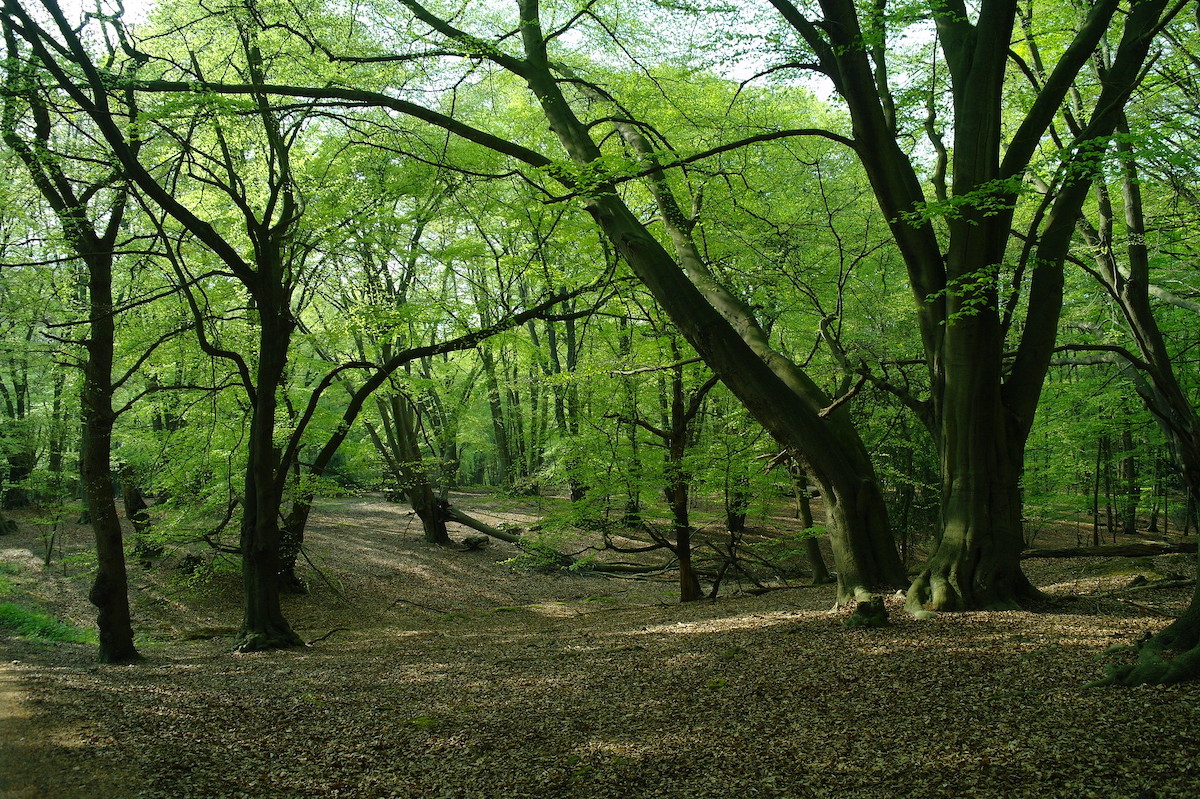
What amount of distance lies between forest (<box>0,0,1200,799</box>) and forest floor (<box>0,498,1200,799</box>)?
39 millimetres

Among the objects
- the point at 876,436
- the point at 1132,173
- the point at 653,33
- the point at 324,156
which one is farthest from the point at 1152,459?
the point at 324,156

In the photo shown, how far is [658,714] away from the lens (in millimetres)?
4637

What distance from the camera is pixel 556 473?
1352 centimetres

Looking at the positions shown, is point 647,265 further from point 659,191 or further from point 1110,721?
point 1110,721

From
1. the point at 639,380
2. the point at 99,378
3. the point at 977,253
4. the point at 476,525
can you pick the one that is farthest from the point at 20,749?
the point at 476,525

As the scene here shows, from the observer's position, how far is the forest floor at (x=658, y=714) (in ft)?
10.9

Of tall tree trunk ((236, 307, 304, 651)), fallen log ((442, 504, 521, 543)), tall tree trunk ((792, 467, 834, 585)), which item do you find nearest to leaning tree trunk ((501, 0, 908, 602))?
tall tree trunk ((792, 467, 834, 585))

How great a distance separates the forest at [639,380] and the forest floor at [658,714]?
39mm

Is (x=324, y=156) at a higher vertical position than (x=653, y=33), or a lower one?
lower

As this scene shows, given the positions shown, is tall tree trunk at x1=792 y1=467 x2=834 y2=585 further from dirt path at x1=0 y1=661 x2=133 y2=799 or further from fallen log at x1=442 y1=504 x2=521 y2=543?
dirt path at x1=0 y1=661 x2=133 y2=799

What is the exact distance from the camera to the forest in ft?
14.1

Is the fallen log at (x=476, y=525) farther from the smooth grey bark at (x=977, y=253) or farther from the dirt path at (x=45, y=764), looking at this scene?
the dirt path at (x=45, y=764)

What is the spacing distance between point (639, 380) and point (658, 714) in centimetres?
771

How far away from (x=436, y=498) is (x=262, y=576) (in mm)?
9192
